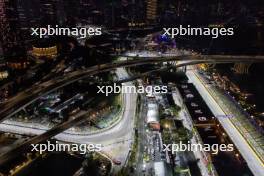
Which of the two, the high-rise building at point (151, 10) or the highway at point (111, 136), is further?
the high-rise building at point (151, 10)

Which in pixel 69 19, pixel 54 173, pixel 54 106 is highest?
pixel 69 19

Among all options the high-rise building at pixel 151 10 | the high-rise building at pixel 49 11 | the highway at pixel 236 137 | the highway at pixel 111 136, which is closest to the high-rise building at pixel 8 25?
the high-rise building at pixel 49 11

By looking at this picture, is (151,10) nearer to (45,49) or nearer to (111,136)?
(45,49)

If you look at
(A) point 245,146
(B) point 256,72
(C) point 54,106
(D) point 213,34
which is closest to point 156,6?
(D) point 213,34

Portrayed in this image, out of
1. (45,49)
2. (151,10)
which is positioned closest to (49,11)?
(45,49)

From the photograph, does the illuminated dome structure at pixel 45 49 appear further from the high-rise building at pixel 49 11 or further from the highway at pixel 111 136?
the highway at pixel 111 136

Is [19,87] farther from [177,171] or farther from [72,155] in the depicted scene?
[177,171]
